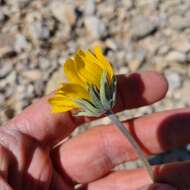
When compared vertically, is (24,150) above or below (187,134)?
above

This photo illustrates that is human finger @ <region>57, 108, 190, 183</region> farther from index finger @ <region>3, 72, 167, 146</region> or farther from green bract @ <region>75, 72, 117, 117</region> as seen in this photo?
green bract @ <region>75, 72, 117, 117</region>

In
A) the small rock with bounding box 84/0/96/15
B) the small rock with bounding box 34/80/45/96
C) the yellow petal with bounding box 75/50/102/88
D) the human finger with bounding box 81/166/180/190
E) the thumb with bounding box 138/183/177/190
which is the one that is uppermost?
the small rock with bounding box 84/0/96/15

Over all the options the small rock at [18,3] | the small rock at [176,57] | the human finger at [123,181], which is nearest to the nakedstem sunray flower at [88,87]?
the human finger at [123,181]

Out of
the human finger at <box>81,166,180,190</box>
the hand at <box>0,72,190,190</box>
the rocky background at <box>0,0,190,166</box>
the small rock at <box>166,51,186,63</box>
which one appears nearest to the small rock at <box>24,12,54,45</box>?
the rocky background at <box>0,0,190,166</box>

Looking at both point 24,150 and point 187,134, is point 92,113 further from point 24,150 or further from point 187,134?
point 187,134

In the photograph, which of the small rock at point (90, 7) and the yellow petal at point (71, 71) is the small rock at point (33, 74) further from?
the yellow petal at point (71, 71)

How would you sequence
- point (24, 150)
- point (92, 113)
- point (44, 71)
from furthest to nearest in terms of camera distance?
point (44, 71) < point (24, 150) < point (92, 113)

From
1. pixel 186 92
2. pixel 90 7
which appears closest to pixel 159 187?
pixel 186 92

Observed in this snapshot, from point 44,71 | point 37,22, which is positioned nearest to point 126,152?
point 44,71
